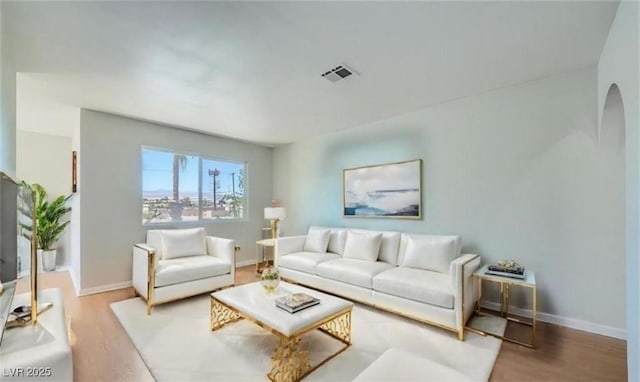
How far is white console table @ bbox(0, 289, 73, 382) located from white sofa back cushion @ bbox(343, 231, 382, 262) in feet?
9.85

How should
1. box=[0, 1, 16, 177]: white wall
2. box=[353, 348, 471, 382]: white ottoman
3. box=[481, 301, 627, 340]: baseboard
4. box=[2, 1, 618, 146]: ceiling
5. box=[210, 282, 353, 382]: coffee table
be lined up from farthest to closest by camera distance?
box=[481, 301, 627, 340]: baseboard, box=[0, 1, 16, 177]: white wall, box=[210, 282, 353, 382]: coffee table, box=[2, 1, 618, 146]: ceiling, box=[353, 348, 471, 382]: white ottoman

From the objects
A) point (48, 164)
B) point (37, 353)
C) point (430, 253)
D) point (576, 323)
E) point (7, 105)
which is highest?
point (7, 105)

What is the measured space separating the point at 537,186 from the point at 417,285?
65.1 inches

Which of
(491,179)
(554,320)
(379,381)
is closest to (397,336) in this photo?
(379,381)

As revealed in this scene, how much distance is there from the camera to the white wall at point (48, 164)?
4.85 metres

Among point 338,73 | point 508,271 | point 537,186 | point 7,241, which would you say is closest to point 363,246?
point 508,271

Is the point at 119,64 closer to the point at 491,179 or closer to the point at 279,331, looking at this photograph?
the point at 279,331

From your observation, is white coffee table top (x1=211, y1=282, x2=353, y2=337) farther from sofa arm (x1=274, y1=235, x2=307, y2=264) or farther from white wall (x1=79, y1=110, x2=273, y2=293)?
white wall (x1=79, y1=110, x2=273, y2=293)

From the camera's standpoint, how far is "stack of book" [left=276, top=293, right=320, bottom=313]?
2.24m

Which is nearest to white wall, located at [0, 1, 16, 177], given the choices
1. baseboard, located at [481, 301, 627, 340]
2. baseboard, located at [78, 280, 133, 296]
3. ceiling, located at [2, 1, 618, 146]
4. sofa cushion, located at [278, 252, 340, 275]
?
ceiling, located at [2, 1, 618, 146]

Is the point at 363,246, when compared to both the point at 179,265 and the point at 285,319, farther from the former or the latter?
the point at 179,265

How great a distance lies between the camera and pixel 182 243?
3920mm

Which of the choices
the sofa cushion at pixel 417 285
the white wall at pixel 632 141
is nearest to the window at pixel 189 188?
the sofa cushion at pixel 417 285

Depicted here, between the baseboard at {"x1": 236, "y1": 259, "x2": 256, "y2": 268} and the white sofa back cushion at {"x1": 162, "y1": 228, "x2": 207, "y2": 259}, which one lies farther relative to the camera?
the baseboard at {"x1": 236, "y1": 259, "x2": 256, "y2": 268}
